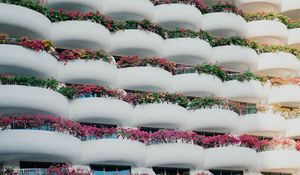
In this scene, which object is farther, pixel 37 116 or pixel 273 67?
pixel 273 67

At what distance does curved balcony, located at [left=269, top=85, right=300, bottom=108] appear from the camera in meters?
38.7

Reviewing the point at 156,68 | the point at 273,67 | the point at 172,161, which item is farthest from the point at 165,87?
the point at 273,67

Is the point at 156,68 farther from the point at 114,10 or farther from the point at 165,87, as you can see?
the point at 114,10

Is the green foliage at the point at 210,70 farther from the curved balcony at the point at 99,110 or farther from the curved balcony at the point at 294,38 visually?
the curved balcony at the point at 294,38

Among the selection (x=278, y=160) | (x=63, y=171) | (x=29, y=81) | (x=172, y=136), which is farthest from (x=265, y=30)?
(x=63, y=171)

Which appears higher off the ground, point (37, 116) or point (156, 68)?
point (156, 68)

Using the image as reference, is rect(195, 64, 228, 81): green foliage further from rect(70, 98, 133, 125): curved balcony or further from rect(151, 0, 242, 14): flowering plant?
rect(70, 98, 133, 125): curved balcony

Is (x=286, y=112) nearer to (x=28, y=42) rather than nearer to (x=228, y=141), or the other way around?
(x=228, y=141)

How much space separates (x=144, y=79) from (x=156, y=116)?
256cm

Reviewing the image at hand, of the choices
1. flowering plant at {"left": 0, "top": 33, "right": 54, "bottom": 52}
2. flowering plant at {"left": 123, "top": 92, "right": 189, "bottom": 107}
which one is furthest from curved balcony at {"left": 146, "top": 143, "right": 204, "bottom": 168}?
flowering plant at {"left": 0, "top": 33, "right": 54, "bottom": 52}

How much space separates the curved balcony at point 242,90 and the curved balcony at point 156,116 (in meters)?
5.29

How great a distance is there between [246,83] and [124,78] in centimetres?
883

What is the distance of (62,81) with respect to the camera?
104ft

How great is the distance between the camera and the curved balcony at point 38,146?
1028 inches
